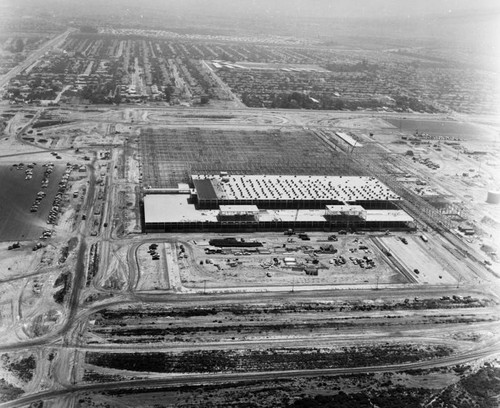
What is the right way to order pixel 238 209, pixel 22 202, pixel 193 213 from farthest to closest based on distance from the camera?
pixel 22 202 → pixel 238 209 → pixel 193 213

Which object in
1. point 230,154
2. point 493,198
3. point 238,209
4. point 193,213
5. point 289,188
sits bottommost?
point 230,154

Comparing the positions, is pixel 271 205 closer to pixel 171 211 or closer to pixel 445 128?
pixel 171 211

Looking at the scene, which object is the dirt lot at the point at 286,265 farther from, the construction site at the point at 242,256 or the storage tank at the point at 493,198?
the storage tank at the point at 493,198

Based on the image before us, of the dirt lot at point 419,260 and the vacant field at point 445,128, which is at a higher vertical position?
the vacant field at point 445,128

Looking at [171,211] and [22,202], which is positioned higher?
[171,211]

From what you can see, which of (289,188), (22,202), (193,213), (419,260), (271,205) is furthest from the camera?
(289,188)

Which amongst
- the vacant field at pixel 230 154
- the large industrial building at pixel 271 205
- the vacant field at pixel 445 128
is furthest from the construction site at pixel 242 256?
the vacant field at pixel 445 128

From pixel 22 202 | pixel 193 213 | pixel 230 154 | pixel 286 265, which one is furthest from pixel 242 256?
pixel 230 154

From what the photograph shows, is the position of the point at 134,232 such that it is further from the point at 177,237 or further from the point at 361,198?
the point at 361,198
